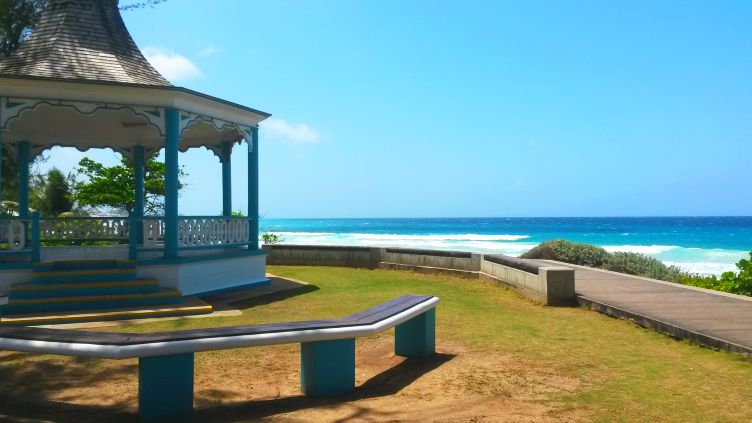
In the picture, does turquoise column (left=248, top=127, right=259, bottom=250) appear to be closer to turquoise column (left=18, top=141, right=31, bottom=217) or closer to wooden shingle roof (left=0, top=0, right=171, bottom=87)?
wooden shingle roof (left=0, top=0, right=171, bottom=87)

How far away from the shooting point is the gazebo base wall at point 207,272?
37.7 feet

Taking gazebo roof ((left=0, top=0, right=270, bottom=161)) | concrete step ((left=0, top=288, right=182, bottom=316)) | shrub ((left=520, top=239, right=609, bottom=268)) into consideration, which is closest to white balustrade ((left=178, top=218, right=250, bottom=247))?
concrete step ((left=0, top=288, right=182, bottom=316))

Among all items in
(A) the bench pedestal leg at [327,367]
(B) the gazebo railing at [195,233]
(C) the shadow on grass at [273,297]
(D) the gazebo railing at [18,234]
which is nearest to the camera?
(A) the bench pedestal leg at [327,367]

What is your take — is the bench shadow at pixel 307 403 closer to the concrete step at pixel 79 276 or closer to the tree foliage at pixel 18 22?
the concrete step at pixel 79 276

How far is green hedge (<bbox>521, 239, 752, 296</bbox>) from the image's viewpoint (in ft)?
47.7

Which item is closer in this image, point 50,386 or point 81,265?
point 50,386

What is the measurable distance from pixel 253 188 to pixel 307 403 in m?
9.34

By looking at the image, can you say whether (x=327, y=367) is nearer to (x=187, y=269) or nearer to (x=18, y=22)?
(x=187, y=269)

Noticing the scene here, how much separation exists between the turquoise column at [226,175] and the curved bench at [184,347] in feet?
33.7

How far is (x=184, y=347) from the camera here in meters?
4.66

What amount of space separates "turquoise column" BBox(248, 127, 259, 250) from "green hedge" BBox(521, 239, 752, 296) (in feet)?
30.9

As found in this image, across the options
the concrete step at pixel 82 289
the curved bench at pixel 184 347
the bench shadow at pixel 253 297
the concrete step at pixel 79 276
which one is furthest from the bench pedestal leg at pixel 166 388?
the concrete step at pixel 79 276

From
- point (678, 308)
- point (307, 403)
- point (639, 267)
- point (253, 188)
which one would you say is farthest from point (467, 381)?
point (639, 267)

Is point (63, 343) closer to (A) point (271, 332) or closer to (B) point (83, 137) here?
(A) point (271, 332)
